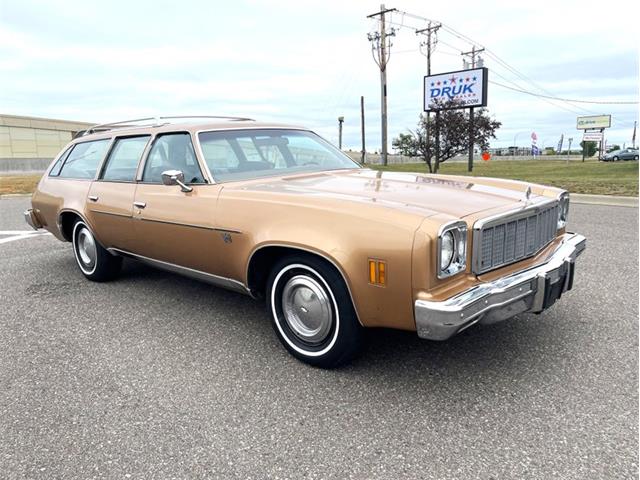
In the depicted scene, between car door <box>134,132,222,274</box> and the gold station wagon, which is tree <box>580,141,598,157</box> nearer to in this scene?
the gold station wagon

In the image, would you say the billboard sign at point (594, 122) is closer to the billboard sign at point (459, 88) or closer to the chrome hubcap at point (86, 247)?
the billboard sign at point (459, 88)

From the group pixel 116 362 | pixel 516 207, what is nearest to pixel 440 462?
pixel 516 207

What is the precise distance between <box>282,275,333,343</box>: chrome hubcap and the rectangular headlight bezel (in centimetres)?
70

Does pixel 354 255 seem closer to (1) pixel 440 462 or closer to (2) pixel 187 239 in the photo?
(1) pixel 440 462

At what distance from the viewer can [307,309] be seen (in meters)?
2.96

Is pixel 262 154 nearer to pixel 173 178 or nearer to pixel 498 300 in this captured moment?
pixel 173 178

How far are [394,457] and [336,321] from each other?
2.77 feet

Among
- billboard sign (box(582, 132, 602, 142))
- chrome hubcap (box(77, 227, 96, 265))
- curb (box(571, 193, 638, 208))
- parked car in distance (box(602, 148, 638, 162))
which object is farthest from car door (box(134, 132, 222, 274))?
parked car in distance (box(602, 148, 638, 162))

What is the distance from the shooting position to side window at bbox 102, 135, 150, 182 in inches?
169

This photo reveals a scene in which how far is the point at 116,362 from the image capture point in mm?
3158

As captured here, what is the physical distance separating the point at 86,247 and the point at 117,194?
106cm

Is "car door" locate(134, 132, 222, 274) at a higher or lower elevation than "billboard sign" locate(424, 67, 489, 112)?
lower

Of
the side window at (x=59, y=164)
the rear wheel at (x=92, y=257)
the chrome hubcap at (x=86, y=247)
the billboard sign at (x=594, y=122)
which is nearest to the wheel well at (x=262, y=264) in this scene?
the rear wheel at (x=92, y=257)

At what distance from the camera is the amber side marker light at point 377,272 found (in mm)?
2473
